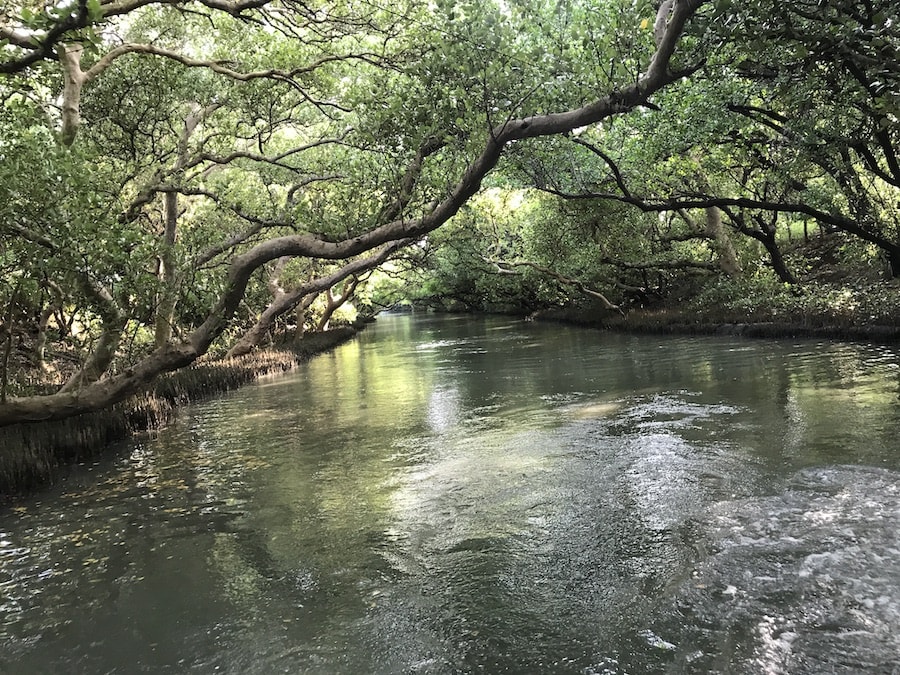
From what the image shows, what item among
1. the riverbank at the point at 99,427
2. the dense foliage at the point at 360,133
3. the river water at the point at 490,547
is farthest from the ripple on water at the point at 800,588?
the riverbank at the point at 99,427

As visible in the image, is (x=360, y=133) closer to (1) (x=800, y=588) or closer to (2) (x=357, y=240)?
(2) (x=357, y=240)

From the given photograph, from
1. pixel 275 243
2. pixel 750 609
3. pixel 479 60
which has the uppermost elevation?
pixel 479 60

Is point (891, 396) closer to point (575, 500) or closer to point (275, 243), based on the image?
point (575, 500)

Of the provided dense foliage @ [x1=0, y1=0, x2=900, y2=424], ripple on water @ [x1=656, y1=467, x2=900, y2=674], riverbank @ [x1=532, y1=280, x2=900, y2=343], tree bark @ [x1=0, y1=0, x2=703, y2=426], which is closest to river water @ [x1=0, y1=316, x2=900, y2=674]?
ripple on water @ [x1=656, y1=467, x2=900, y2=674]

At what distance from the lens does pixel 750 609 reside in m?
3.70

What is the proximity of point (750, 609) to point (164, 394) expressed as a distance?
1242 centimetres

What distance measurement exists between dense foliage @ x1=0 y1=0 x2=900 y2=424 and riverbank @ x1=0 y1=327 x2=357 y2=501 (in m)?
0.50

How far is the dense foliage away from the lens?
262 inches

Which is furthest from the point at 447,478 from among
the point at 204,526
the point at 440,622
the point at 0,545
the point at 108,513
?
the point at 0,545

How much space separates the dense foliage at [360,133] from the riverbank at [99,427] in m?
0.50

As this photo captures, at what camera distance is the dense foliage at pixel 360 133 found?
21.9 feet

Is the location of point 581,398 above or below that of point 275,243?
below

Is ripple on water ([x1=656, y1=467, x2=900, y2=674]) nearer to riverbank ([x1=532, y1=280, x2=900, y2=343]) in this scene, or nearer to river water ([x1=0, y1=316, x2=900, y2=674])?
river water ([x1=0, y1=316, x2=900, y2=674])

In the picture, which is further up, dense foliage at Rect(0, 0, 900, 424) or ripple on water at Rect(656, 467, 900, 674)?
dense foliage at Rect(0, 0, 900, 424)
